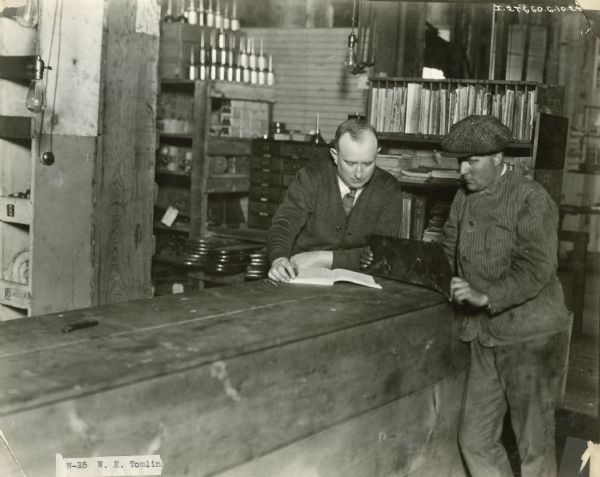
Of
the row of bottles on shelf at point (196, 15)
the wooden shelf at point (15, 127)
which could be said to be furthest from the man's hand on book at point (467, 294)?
the row of bottles on shelf at point (196, 15)

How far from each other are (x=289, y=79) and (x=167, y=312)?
6096 millimetres

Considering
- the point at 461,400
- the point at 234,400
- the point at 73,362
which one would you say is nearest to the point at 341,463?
the point at 234,400

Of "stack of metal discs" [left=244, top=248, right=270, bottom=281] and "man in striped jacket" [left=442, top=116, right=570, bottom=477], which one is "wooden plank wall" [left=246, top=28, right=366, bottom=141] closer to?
"stack of metal discs" [left=244, top=248, right=270, bottom=281]

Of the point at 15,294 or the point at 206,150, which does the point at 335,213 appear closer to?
the point at 15,294

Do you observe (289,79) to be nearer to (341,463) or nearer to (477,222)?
(477,222)

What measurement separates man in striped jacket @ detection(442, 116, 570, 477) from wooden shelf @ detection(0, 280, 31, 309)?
2.95 m

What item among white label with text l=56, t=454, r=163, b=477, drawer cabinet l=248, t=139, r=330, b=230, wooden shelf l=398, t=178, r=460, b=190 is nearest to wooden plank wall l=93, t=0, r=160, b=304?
drawer cabinet l=248, t=139, r=330, b=230

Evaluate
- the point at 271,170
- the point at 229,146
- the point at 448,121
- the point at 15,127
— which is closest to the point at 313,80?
the point at 229,146

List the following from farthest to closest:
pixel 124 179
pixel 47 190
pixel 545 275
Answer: pixel 124 179 → pixel 47 190 → pixel 545 275

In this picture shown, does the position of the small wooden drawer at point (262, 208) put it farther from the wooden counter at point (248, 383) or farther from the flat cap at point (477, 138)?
the flat cap at point (477, 138)

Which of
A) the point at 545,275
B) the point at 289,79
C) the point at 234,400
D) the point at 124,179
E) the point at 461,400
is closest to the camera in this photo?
the point at 234,400

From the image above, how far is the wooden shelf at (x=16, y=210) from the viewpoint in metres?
4.76

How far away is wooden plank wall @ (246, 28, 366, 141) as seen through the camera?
26.4ft

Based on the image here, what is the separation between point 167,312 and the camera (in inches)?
105
